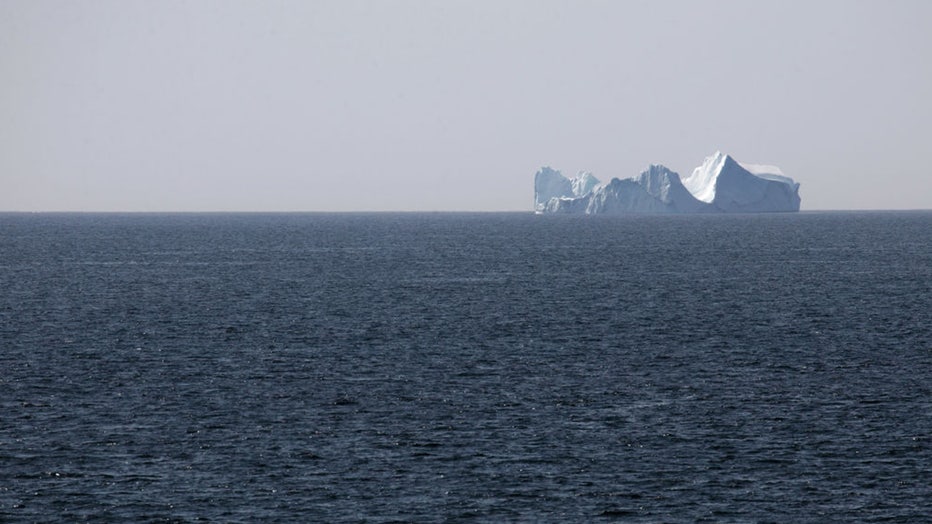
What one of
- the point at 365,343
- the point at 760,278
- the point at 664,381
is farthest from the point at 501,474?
the point at 760,278

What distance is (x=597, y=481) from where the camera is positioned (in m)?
38.6

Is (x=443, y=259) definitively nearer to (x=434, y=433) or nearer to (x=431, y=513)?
(x=434, y=433)

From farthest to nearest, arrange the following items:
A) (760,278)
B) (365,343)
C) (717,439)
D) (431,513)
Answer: (760,278), (365,343), (717,439), (431,513)

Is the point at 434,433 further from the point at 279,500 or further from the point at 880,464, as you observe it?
the point at 880,464

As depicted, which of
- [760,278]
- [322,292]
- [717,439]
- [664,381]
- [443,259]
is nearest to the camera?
[717,439]

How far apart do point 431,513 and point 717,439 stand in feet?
43.7

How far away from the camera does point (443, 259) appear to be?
516ft

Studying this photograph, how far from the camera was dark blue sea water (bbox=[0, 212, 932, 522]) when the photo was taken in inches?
1447

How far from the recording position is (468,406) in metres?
49.7

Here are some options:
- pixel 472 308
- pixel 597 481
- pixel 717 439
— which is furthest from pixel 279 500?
pixel 472 308

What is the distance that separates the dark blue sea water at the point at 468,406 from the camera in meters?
36.8

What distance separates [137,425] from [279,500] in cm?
1169

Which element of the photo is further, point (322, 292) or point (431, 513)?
point (322, 292)

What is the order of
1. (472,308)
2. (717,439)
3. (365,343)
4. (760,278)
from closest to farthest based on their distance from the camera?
1. (717,439)
2. (365,343)
3. (472,308)
4. (760,278)
